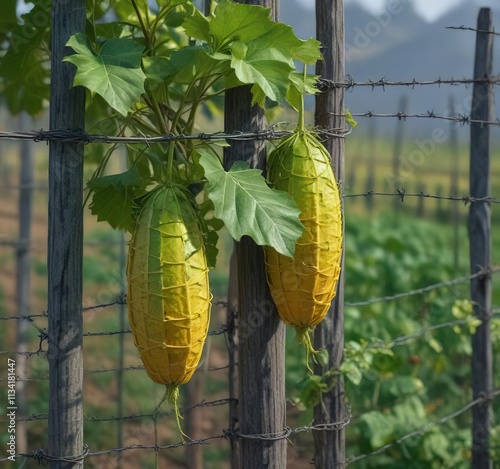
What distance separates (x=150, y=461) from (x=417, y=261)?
3234 millimetres

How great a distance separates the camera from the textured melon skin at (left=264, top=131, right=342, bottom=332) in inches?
85.4

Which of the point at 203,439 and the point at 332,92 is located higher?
the point at 332,92

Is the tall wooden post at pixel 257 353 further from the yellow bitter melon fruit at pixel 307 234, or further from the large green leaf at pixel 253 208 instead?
the large green leaf at pixel 253 208

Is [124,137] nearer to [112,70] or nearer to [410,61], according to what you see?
[112,70]

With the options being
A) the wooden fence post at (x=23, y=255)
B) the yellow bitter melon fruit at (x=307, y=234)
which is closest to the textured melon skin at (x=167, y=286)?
the yellow bitter melon fruit at (x=307, y=234)

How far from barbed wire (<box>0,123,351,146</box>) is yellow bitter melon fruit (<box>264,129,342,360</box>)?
0.22 feet

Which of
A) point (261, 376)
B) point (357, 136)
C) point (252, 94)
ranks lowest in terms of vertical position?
point (261, 376)

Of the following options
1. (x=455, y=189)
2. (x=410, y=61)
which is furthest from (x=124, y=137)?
(x=410, y=61)

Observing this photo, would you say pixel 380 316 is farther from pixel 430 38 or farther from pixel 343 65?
pixel 430 38

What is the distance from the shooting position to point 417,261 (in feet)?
23.3

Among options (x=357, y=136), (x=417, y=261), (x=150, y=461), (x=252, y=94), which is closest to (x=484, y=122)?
(x=252, y=94)

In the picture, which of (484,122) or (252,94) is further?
(484,122)

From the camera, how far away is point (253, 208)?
2006 millimetres

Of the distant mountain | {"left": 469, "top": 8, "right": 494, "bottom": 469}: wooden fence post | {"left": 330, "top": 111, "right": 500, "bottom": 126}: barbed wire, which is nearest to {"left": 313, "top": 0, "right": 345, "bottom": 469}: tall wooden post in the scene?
{"left": 330, "top": 111, "right": 500, "bottom": 126}: barbed wire
